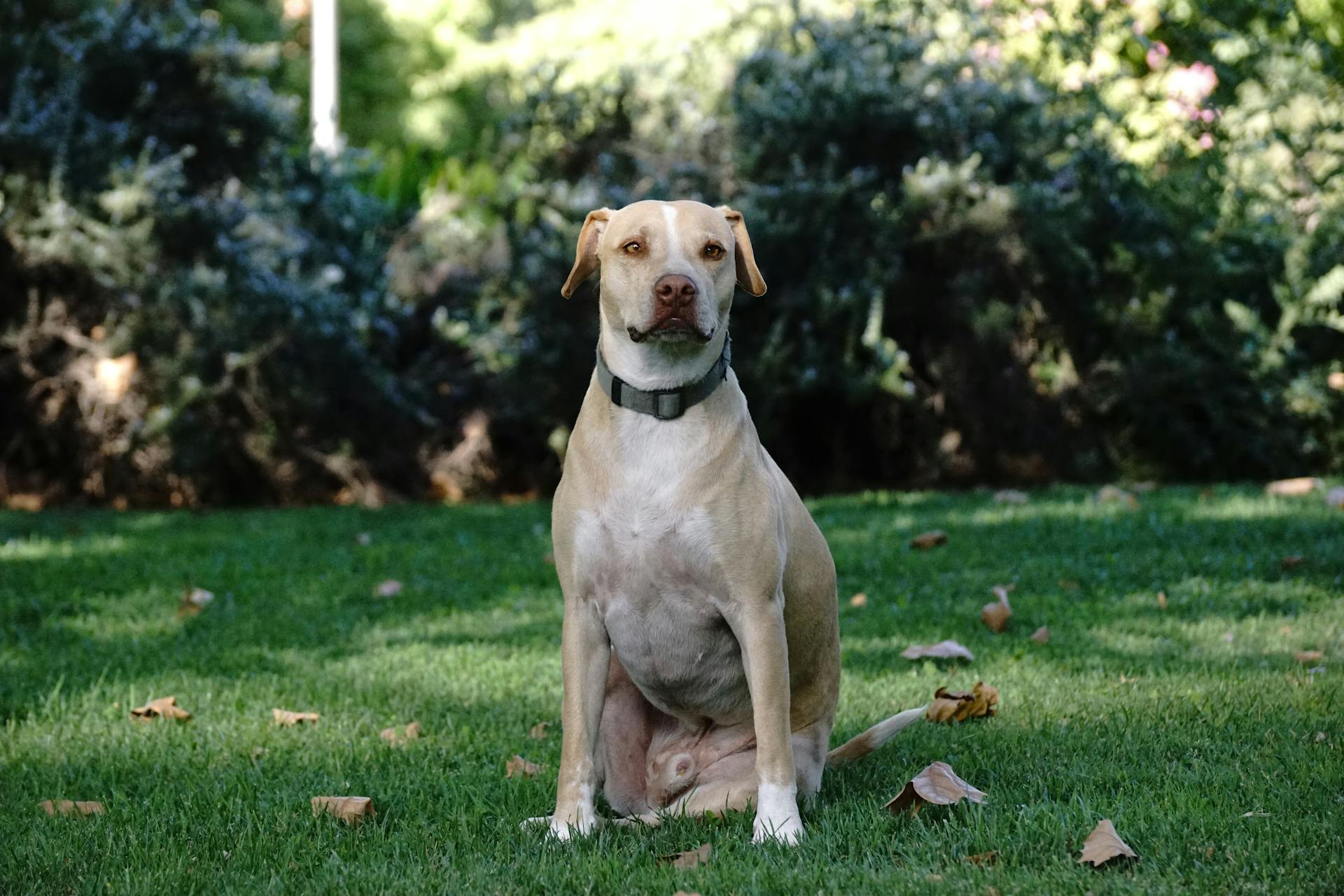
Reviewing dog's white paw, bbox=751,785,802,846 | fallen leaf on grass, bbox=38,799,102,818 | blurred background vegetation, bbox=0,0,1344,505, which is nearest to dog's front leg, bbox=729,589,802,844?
dog's white paw, bbox=751,785,802,846

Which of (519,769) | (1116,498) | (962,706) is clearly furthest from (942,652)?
(1116,498)

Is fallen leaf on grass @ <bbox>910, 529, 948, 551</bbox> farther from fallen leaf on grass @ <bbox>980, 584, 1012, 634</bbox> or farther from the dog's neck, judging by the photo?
the dog's neck

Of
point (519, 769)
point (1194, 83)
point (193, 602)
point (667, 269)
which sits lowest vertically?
point (193, 602)

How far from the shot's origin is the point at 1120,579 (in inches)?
248

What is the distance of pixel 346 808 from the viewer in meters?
3.39

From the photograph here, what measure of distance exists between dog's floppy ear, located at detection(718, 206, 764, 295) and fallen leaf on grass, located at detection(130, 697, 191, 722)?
2.31 m

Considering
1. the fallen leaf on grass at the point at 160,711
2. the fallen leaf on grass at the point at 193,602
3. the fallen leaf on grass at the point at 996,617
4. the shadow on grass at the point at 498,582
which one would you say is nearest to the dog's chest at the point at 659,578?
the shadow on grass at the point at 498,582

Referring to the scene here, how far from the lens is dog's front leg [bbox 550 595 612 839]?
3418mm

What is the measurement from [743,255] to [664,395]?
549mm

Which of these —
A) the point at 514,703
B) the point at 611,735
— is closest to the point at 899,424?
the point at 514,703

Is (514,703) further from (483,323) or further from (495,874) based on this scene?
(483,323)

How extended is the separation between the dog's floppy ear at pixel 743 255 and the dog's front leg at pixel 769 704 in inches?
35.7

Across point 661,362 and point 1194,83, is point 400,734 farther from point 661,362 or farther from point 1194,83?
point 1194,83

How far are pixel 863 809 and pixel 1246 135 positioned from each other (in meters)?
9.16
